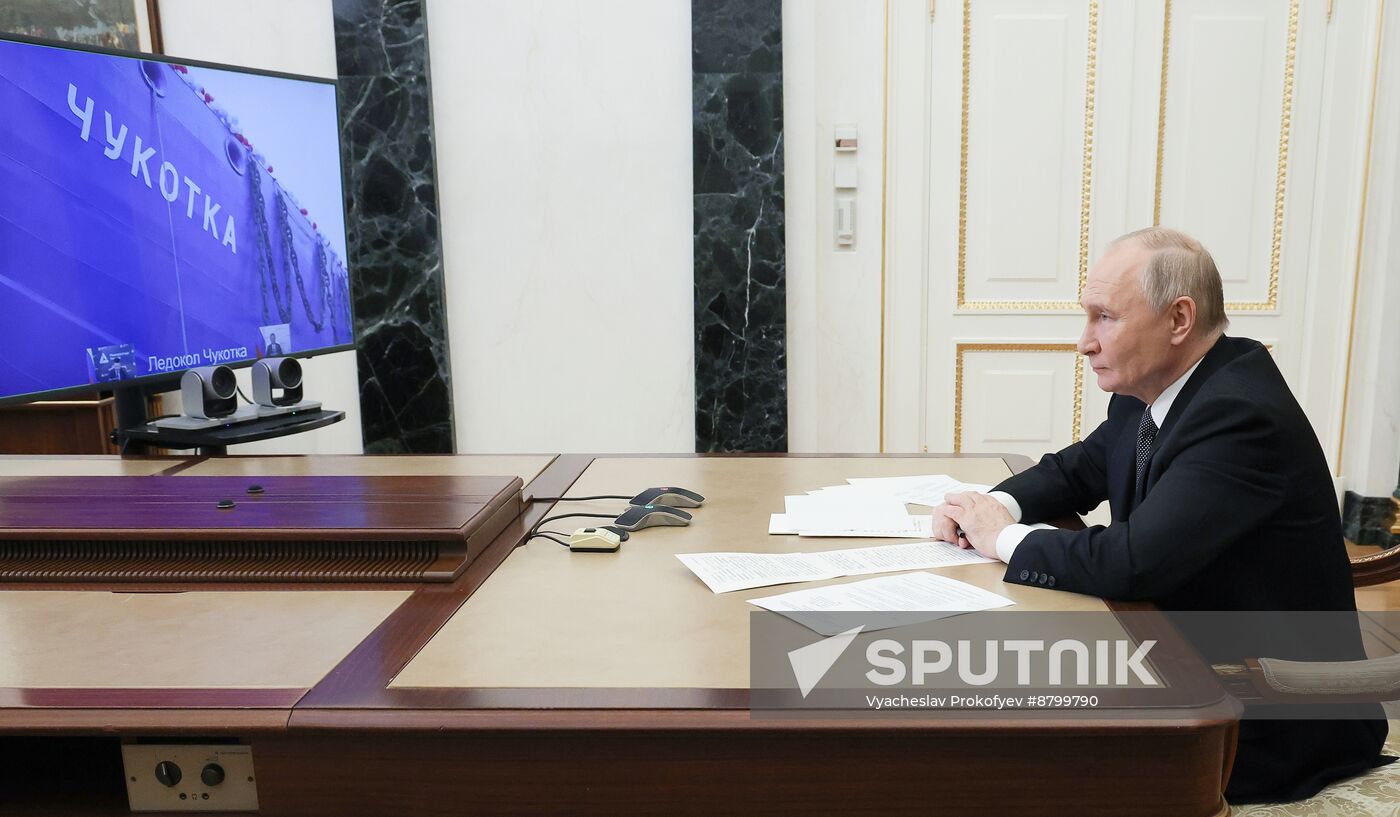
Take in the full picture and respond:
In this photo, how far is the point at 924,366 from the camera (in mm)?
3992

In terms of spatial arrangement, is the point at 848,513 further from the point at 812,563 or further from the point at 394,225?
the point at 394,225

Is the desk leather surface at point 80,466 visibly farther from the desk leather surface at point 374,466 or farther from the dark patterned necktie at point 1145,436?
the dark patterned necktie at point 1145,436

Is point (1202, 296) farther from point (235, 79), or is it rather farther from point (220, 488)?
point (235, 79)

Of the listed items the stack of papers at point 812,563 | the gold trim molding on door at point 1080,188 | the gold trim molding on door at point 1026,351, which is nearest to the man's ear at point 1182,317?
the stack of papers at point 812,563

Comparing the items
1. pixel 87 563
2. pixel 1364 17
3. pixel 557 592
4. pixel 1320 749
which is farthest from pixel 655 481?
pixel 1364 17

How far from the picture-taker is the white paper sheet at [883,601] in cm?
122

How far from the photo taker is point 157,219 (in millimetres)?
2084

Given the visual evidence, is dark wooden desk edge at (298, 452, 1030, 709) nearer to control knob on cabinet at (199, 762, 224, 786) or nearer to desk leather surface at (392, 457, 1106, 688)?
desk leather surface at (392, 457, 1106, 688)

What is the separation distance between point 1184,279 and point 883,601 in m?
0.75

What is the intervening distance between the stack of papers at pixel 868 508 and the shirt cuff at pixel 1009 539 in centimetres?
16

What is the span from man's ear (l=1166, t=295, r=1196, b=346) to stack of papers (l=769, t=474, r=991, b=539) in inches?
16.8

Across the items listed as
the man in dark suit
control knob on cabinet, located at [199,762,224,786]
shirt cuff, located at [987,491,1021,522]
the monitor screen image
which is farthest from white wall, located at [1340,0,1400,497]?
control knob on cabinet, located at [199,762,224,786]

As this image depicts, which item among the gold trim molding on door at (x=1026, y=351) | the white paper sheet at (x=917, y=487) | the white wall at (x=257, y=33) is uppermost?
the white wall at (x=257, y=33)

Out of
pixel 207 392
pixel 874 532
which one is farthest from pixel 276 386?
pixel 874 532
